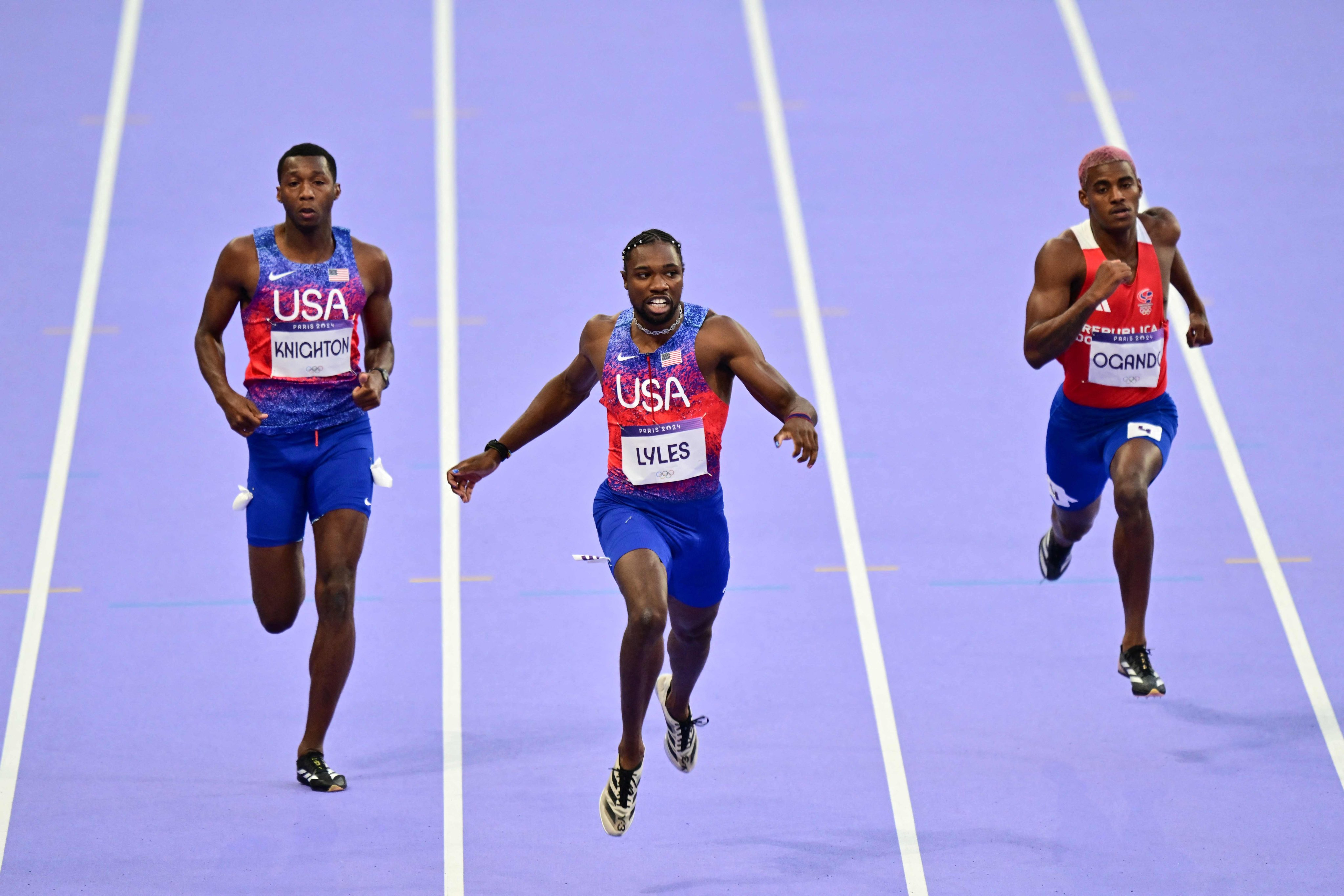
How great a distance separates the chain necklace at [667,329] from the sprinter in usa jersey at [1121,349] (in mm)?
1121

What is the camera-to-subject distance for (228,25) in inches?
423

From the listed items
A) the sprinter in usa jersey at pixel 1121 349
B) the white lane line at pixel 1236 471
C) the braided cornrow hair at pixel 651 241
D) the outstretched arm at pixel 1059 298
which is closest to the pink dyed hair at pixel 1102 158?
the sprinter in usa jersey at pixel 1121 349

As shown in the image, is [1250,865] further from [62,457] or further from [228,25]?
[228,25]

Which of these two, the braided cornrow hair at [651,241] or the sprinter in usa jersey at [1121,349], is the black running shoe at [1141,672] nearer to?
the sprinter in usa jersey at [1121,349]

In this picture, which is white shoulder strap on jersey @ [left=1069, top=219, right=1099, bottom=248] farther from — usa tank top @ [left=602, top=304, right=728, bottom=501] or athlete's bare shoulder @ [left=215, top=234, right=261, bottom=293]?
athlete's bare shoulder @ [left=215, top=234, right=261, bottom=293]

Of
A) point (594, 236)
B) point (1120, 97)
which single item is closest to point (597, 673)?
point (594, 236)

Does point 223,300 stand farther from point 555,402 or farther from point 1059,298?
point 1059,298

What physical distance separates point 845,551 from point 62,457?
3.45m

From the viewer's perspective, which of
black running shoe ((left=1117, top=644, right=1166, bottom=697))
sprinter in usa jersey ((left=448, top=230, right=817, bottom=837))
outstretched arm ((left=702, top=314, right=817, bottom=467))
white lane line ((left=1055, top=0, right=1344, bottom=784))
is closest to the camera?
outstretched arm ((left=702, top=314, right=817, bottom=467))

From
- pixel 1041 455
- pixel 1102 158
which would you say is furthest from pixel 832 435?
pixel 1102 158

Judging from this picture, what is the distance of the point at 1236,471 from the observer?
25.4ft

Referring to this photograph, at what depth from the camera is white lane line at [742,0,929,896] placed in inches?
230

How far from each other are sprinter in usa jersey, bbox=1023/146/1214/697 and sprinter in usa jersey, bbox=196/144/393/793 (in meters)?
2.17

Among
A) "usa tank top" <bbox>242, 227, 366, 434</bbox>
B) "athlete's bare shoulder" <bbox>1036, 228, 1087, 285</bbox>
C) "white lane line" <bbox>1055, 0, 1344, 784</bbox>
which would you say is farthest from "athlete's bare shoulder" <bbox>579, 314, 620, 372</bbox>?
"white lane line" <bbox>1055, 0, 1344, 784</bbox>
